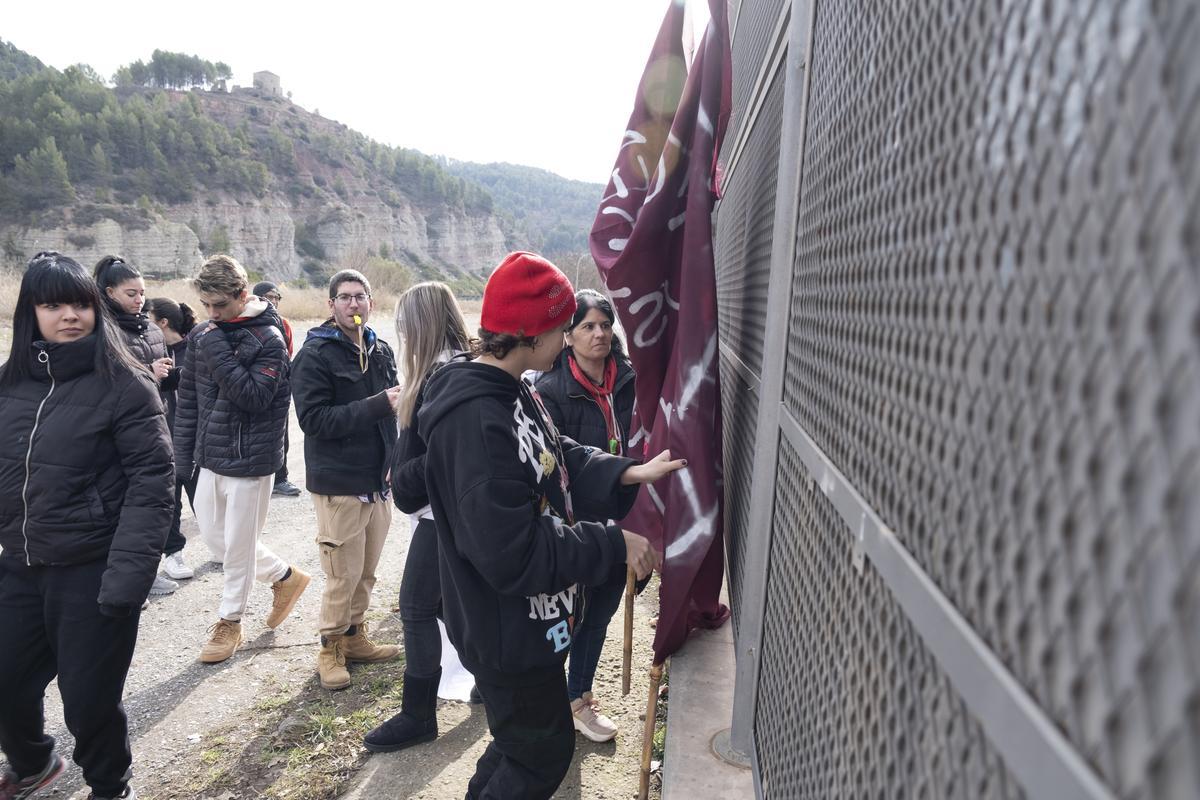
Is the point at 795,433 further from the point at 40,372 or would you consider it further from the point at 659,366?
the point at 40,372

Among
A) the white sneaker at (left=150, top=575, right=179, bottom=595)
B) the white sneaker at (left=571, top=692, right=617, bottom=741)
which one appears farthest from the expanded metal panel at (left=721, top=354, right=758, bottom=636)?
the white sneaker at (left=150, top=575, right=179, bottom=595)

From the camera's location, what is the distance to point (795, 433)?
166cm

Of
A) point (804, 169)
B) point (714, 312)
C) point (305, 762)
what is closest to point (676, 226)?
point (714, 312)

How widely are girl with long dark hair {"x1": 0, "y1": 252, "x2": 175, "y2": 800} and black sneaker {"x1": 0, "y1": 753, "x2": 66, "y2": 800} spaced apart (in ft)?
1.01

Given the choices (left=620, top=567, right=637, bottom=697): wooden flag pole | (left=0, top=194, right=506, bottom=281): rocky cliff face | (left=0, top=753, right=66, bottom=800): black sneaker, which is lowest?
(left=0, top=753, right=66, bottom=800): black sneaker

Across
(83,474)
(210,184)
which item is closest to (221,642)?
Result: (83,474)

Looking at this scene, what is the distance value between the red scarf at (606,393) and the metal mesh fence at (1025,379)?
2.25 metres

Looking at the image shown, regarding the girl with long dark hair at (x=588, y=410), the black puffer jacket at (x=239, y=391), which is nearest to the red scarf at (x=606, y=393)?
the girl with long dark hair at (x=588, y=410)

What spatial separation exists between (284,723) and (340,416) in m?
1.57

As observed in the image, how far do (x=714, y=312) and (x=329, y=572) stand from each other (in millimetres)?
2634

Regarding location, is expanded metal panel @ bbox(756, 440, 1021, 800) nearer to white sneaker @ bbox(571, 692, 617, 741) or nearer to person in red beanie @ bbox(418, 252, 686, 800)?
person in red beanie @ bbox(418, 252, 686, 800)

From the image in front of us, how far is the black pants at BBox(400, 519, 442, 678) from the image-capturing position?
11.3 ft

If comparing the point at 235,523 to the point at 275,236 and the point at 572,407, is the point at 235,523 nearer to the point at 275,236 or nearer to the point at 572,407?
the point at 572,407

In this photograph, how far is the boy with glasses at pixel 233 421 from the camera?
4.21 metres
